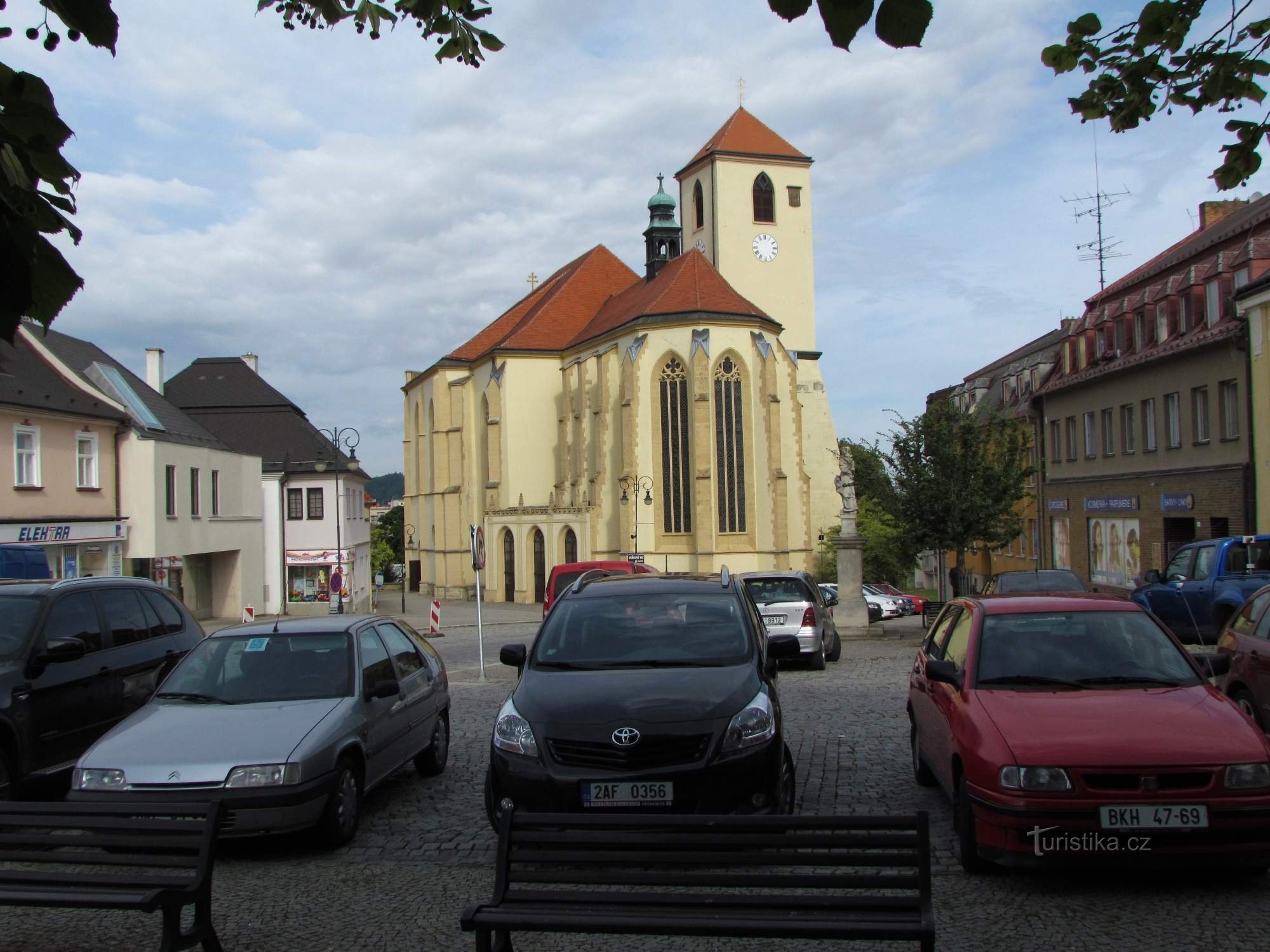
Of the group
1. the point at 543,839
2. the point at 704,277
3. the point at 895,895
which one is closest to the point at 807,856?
the point at 895,895

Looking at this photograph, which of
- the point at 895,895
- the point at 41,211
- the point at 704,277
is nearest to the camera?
the point at 41,211

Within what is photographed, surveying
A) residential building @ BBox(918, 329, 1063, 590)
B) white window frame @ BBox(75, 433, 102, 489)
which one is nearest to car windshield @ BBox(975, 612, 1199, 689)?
white window frame @ BBox(75, 433, 102, 489)

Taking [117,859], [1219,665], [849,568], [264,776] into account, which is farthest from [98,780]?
[849,568]

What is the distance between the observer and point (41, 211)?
10.4 feet

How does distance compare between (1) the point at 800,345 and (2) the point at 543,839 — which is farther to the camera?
(1) the point at 800,345

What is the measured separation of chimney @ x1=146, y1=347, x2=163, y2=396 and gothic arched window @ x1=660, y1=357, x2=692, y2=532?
68.0 ft

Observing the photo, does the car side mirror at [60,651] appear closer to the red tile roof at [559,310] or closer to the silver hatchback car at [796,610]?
the silver hatchback car at [796,610]

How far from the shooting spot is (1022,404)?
45.6 meters

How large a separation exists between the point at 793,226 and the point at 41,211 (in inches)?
2513

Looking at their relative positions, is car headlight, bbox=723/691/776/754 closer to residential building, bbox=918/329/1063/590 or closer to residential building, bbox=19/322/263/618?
residential building, bbox=19/322/263/618

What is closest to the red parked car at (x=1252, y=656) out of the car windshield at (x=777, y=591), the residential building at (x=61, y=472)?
the car windshield at (x=777, y=591)

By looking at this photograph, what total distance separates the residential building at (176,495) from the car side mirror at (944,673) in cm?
2634

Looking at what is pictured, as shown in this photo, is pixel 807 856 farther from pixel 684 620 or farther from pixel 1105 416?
pixel 1105 416

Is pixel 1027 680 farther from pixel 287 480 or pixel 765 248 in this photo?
pixel 765 248
